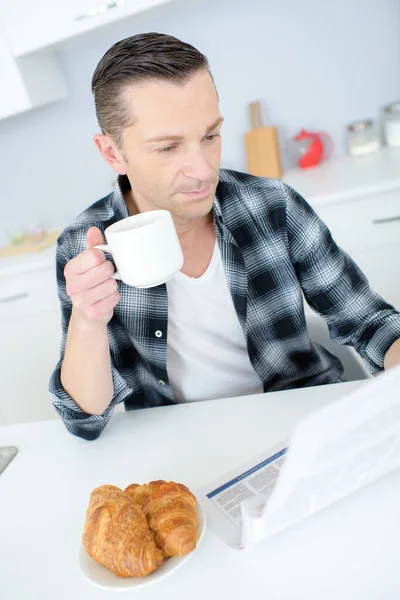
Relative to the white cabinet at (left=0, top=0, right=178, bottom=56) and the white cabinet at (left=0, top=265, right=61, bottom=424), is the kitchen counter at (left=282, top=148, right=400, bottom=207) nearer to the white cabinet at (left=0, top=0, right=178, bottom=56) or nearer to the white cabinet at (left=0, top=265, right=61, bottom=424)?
the white cabinet at (left=0, top=0, right=178, bottom=56)

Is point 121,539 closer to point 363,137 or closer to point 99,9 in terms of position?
point 99,9

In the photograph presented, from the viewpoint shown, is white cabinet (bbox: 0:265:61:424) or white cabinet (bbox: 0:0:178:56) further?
white cabinet (bbox: 0:265:61:424)

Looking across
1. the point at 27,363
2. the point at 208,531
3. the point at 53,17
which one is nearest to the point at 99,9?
the point at 53,17

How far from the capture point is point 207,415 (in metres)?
0.94

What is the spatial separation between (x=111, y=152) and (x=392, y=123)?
1.52 meters

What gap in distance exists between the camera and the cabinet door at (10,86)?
2.04m

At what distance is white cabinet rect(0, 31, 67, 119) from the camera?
2053 millimetres

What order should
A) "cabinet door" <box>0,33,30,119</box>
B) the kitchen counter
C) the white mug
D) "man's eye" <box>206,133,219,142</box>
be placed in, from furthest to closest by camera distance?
"cabinet door" <box>0,33,30,119</box>
the kitchen counter
"man's eye" <box>206,133,219,142</box>
the white mug

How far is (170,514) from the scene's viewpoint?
2.09 ft

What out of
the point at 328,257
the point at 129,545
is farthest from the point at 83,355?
the point at 328,257

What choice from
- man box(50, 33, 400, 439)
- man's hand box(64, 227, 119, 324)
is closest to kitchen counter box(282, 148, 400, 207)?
man box(50, 33, 400, 439)

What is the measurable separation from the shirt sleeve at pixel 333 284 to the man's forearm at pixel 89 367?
1.45ft

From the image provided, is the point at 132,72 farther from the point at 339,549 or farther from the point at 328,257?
the point at 339,549

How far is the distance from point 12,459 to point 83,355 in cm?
21
